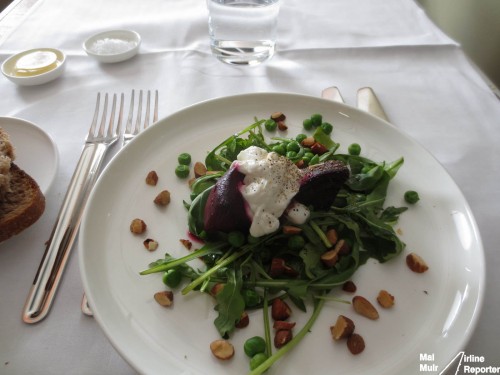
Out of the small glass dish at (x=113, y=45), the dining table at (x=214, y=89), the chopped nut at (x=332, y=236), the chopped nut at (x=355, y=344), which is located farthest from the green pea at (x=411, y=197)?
the small glass dish at (x=113, y=45)

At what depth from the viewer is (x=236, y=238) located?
3.73 feet

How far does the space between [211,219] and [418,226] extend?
2.37 feet

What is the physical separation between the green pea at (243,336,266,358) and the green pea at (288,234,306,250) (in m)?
0.30

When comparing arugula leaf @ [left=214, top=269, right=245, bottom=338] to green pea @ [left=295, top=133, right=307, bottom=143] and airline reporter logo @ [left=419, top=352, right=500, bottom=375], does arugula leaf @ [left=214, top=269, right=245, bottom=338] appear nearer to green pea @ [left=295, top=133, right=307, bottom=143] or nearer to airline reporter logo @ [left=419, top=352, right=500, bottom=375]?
airline reporter logo @ [left=419, top=352, right=500, bottom=375]

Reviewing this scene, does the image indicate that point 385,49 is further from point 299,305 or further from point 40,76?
point 40,76

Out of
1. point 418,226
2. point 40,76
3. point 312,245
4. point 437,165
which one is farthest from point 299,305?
point 40,76

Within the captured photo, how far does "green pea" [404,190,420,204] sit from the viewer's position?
1311 millimetres

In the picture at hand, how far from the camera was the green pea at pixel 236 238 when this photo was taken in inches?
44.8

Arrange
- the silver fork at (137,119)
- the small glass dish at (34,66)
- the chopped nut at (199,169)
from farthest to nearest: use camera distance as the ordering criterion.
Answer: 1. the small glass dish at (34,66)
2. the silver fork at (137,119)
3. the chopped nut at (199,169)

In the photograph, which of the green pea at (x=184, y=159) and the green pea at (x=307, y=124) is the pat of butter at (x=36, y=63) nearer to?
the green pea at (x=184, y=159)

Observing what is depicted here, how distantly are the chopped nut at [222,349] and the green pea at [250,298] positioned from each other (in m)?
0.13

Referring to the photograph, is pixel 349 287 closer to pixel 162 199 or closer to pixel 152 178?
pixel 162 199

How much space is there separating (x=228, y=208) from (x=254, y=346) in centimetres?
40

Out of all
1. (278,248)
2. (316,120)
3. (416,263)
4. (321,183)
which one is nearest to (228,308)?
(278,248)
